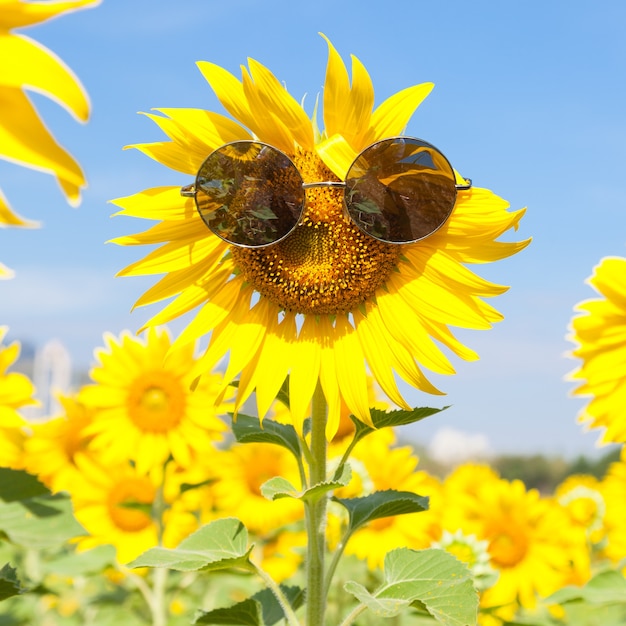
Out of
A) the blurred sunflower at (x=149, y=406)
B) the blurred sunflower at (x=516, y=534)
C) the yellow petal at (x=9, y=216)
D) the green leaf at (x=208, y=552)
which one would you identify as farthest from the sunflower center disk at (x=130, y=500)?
the yellow petal at (x=9, y=216)

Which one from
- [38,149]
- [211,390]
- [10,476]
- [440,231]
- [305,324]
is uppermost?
[211,390]

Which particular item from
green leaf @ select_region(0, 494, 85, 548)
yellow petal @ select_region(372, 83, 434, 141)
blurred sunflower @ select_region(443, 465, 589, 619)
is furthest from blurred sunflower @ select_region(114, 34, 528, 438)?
blurred sunflower @ select_region(443, 465, 589, 619)

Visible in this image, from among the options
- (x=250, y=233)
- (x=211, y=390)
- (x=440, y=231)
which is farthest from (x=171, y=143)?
(x=211, y=390)

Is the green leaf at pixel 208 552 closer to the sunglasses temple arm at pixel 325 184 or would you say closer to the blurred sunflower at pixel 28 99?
the sunglasses temple arm at pixel 325 184

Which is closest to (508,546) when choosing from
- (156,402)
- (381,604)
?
(156,402)

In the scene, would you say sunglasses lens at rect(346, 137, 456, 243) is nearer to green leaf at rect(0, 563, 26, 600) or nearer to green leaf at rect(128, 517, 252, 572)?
green leaf at rect(128, 517, 252, 572)

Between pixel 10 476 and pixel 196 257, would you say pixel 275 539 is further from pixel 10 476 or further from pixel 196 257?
pixel 196 257
